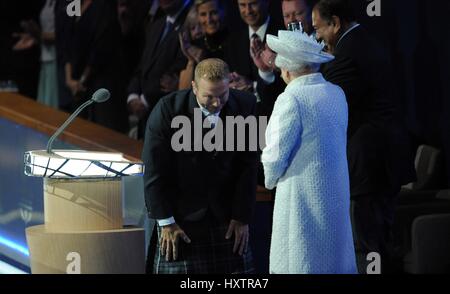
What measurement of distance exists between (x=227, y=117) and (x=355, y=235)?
1120 millimetres

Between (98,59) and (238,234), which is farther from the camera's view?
(98,59)

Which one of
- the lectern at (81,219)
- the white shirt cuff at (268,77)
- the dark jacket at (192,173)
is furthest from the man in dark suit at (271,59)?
the lectern at (81,219)

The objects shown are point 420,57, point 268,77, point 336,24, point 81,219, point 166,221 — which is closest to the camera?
point 81,219

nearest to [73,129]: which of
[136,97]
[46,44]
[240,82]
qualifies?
[240,82]

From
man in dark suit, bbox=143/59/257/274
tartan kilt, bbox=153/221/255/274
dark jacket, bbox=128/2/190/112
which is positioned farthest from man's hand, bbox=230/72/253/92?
tartan kilt, bbox=153/221/255/274

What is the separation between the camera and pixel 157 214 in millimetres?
5234

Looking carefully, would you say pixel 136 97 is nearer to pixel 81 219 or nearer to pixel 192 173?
pixel 192 173

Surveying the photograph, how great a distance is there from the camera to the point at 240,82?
6.70 meters

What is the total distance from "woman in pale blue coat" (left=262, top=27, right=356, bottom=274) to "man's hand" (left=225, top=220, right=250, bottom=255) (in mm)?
403

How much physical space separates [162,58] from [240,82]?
112cm

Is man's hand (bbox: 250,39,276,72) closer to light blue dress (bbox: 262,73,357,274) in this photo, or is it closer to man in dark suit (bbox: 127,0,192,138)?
man in dark suit (bbox: 127,0,192,138)

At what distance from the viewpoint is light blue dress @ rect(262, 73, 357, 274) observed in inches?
190

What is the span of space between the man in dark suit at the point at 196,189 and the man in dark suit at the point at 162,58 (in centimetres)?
224
